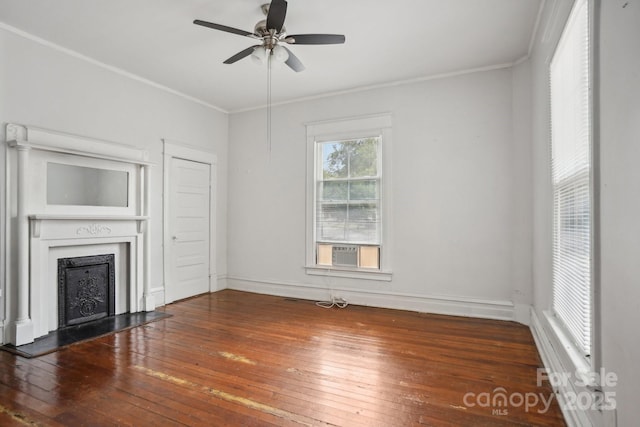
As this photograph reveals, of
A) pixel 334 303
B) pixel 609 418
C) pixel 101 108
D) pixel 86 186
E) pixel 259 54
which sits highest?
pixel 259 54

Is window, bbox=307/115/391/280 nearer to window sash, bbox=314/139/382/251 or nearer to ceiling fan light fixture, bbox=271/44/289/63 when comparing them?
window sash, bbox=314/139/382/251

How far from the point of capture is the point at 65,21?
9.82ft

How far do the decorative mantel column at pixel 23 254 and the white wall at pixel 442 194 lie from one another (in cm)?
293

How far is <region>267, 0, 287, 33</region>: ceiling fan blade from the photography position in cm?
236

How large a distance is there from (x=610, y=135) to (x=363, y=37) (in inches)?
99.7

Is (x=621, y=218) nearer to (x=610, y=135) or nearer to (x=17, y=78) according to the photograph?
(x=610, y=135)

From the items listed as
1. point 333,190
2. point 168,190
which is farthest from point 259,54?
point 168,190

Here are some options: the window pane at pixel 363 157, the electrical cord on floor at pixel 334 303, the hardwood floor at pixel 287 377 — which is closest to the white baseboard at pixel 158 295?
the hardwood floor at pixel 287 377

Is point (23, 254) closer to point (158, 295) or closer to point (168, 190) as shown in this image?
point (158, 295)

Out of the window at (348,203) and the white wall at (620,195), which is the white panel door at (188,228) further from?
the white wall at (620,195)

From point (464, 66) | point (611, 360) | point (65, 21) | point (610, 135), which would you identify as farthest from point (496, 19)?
point (65, 21)

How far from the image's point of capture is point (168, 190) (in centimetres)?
455

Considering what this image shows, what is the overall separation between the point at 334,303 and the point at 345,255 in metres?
0.68

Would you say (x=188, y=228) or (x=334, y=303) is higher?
(x=188, y=228)
